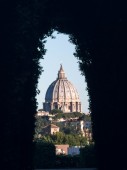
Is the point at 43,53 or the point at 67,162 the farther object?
the point at 67,162

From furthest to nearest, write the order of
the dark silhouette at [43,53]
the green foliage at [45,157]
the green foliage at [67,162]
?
the green foliage at [67,162] < the green foliage at [45,157] < the dark silhouette at [43,53]

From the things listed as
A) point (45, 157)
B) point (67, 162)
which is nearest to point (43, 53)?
point (45, 157)

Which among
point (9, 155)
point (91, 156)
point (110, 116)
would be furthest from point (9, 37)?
point (91, 156)

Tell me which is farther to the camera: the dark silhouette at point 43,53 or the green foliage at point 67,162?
the green foliage at point 67,162

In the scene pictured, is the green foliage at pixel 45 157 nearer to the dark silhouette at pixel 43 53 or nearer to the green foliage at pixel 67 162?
the green foliage at pixel 67 162

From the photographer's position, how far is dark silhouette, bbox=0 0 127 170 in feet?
44.6

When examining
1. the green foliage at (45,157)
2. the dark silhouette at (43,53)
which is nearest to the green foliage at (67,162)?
the green foliage at (45,157)

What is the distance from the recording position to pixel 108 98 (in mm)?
15898

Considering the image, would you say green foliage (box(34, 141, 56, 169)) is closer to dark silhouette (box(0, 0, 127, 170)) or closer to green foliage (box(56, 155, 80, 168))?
green foliage (box(56, 155, 80, 168))

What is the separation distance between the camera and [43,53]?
61.1 feet

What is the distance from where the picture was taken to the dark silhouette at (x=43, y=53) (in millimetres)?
13602

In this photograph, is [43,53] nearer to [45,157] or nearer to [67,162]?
[45,157]

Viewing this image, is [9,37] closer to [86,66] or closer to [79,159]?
[86,66]


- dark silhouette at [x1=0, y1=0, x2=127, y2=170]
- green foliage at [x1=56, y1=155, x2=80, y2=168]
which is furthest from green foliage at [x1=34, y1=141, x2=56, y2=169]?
dark silhouette at [x1=0, y1=0, x2=127, y2=170]
